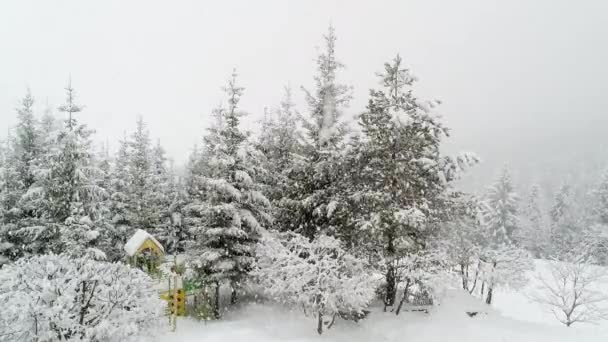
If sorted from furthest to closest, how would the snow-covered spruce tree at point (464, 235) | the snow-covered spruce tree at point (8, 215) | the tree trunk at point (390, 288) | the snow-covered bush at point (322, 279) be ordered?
the snow-covered spruce tree at point (8, 215) < the tree trunk at point (390, 288) < the snow-covered spruce tree at point (464, 235) < the snow-covered bush at point (322, 279)

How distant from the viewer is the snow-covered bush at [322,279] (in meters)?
17.9

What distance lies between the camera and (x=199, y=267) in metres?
22.6

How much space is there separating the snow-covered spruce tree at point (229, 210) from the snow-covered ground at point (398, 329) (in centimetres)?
272

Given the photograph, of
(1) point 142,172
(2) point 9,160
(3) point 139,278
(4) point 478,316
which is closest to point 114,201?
(1) point 142,172

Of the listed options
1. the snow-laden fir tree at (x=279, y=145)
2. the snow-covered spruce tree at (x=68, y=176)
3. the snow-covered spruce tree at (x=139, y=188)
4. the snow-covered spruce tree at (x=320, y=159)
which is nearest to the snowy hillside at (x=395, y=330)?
the snow-covered spruce tree at (x=320, y=159)

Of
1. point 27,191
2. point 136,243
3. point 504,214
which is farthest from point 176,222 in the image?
point 504,214

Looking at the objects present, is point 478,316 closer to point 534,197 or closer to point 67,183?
point 67,183

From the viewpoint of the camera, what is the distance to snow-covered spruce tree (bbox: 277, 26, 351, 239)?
22.3 metres

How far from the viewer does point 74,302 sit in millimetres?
14656

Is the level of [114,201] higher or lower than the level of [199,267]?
higher

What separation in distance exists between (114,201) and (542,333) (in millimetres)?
29500

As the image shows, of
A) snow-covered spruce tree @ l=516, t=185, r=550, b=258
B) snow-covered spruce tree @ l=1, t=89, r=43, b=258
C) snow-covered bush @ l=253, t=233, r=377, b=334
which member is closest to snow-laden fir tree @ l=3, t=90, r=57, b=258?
snow-covered spruce tree @ l=1, t=89, r=43, b=258

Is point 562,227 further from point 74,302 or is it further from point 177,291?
point 74,302

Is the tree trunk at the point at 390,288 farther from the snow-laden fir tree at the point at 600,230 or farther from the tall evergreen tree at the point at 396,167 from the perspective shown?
the snow-laden fir tree at the point at 600,230
